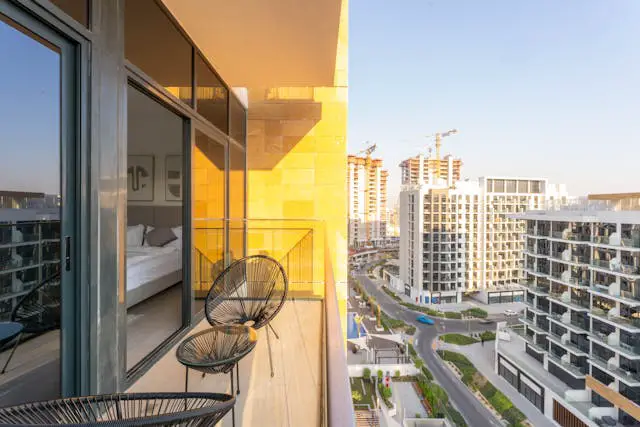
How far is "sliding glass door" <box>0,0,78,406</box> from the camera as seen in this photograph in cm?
141

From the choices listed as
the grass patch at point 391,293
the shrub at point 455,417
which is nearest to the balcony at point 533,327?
the shrub at point 455,417

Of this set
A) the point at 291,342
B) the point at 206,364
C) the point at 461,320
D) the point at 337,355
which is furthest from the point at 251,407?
the point at 461,320

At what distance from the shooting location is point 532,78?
Answer: 53.4m

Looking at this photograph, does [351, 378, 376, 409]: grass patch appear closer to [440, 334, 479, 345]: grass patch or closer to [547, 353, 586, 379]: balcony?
[440, 334, 479, 345]: grass patch

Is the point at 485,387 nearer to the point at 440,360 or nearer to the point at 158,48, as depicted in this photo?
the point at 440,360

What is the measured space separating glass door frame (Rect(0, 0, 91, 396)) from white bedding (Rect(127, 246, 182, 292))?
141 centimetres

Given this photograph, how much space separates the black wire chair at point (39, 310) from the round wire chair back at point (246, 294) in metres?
1.05

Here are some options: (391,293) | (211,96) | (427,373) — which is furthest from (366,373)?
(211,96)

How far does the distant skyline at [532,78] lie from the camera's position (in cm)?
4419

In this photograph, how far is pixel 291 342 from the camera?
3.18 meters

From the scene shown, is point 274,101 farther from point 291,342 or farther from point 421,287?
point 421,287

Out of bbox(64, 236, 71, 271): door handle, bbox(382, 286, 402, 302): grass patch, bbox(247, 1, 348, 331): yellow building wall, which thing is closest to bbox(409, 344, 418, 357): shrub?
bbox(382, 286, 402, 302): grass patch

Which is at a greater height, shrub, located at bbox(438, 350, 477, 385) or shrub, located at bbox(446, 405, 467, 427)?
shrub, located at bbox(438, 350, 477, 385)

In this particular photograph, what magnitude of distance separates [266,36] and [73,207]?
242cm
